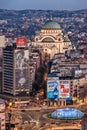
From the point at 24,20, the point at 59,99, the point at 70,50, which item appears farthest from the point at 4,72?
the point at 24,20

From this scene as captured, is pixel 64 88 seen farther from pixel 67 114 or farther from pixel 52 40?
pixel 52 40

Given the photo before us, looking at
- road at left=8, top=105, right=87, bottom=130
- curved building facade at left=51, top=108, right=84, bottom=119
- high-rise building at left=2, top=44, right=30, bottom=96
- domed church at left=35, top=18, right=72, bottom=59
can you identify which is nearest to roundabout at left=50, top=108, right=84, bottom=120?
curved building facade at left=51, top=108, right=84, bottom=119

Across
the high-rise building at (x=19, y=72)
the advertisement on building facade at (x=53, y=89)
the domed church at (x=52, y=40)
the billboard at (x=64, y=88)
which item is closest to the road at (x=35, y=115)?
the advertisement on building facade at (x=53, y=89)

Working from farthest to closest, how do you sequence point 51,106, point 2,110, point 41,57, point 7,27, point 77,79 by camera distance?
point 7,27
point 41,57
point 77,79
point 51,106
point 2,110

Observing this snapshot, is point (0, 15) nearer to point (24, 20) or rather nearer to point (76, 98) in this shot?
point (24, 20)

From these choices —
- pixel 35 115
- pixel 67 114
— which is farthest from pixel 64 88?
pixel 67 114
